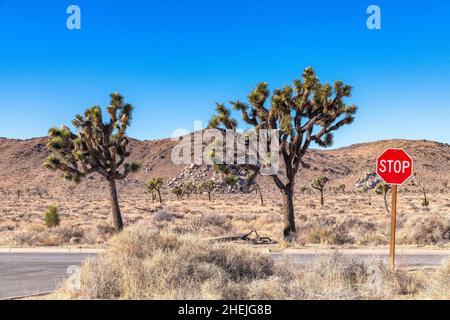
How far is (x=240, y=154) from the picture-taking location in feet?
69.5

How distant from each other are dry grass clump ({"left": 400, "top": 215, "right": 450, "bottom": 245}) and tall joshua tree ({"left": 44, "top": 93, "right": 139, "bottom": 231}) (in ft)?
40.4

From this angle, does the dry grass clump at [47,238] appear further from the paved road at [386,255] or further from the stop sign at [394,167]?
the stop sign at [394,167]

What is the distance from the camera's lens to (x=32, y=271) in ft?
45.9

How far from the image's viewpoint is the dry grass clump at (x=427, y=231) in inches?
804

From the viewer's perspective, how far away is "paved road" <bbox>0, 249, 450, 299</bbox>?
11334 mm

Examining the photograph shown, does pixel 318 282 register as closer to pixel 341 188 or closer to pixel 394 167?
pixel 394 167

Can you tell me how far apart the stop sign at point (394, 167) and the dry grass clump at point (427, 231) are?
984 centimetres

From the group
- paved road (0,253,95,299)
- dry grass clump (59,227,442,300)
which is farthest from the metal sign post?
paved road (0,253,95,299)

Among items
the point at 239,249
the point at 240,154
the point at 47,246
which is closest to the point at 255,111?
the point at 240,154

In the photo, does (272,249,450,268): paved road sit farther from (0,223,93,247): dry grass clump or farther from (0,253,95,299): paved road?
(0,223,93,247): dry grass clump

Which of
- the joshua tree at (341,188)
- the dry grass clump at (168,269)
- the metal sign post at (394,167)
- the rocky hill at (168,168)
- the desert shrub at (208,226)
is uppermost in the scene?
the rocky hill at (168,168)

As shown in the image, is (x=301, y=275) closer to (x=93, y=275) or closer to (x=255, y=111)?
Answer: (x=93, y=275)

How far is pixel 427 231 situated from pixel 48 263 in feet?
45.7

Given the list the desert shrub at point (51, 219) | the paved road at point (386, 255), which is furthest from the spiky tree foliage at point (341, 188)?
the paved road at point (386, 255)
